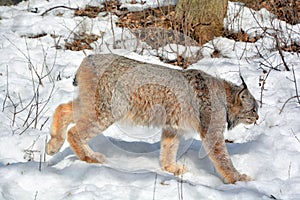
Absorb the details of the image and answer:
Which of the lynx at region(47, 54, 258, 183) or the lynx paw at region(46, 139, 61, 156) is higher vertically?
the lynx at region(47, 54, 258, 183)

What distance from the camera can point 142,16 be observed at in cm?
879

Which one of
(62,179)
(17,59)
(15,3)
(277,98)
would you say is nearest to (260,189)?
(62,179)

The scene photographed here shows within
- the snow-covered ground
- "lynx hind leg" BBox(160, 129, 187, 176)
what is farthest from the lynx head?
"lynx hind leg" BBox(160, 129, 187, 176)

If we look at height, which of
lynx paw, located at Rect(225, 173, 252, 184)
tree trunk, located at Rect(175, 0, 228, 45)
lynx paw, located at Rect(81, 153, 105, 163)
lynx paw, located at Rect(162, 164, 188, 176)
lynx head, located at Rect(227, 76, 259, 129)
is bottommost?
lynx paw, located at Rect(162, 164, 188, 176)

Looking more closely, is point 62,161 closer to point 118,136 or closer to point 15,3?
point 118,136

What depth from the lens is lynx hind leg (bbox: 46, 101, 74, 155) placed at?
454cm

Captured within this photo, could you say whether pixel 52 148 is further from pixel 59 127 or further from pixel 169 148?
pixel 169 148

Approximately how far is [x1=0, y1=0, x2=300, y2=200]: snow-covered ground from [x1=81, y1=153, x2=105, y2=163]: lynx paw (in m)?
0.08

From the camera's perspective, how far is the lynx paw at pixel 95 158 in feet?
14.4

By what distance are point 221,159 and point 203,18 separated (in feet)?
12.6

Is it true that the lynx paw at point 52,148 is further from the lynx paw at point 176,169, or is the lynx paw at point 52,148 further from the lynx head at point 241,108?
the lynx head at point 241,108

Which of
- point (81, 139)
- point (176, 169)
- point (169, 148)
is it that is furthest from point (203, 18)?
point (81, 139)

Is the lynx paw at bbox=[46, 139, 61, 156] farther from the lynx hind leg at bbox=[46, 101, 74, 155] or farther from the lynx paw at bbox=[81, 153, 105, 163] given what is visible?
→ the lynx paw at bbox=[81, 153, 105, 163]

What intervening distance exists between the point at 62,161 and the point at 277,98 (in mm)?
2861
